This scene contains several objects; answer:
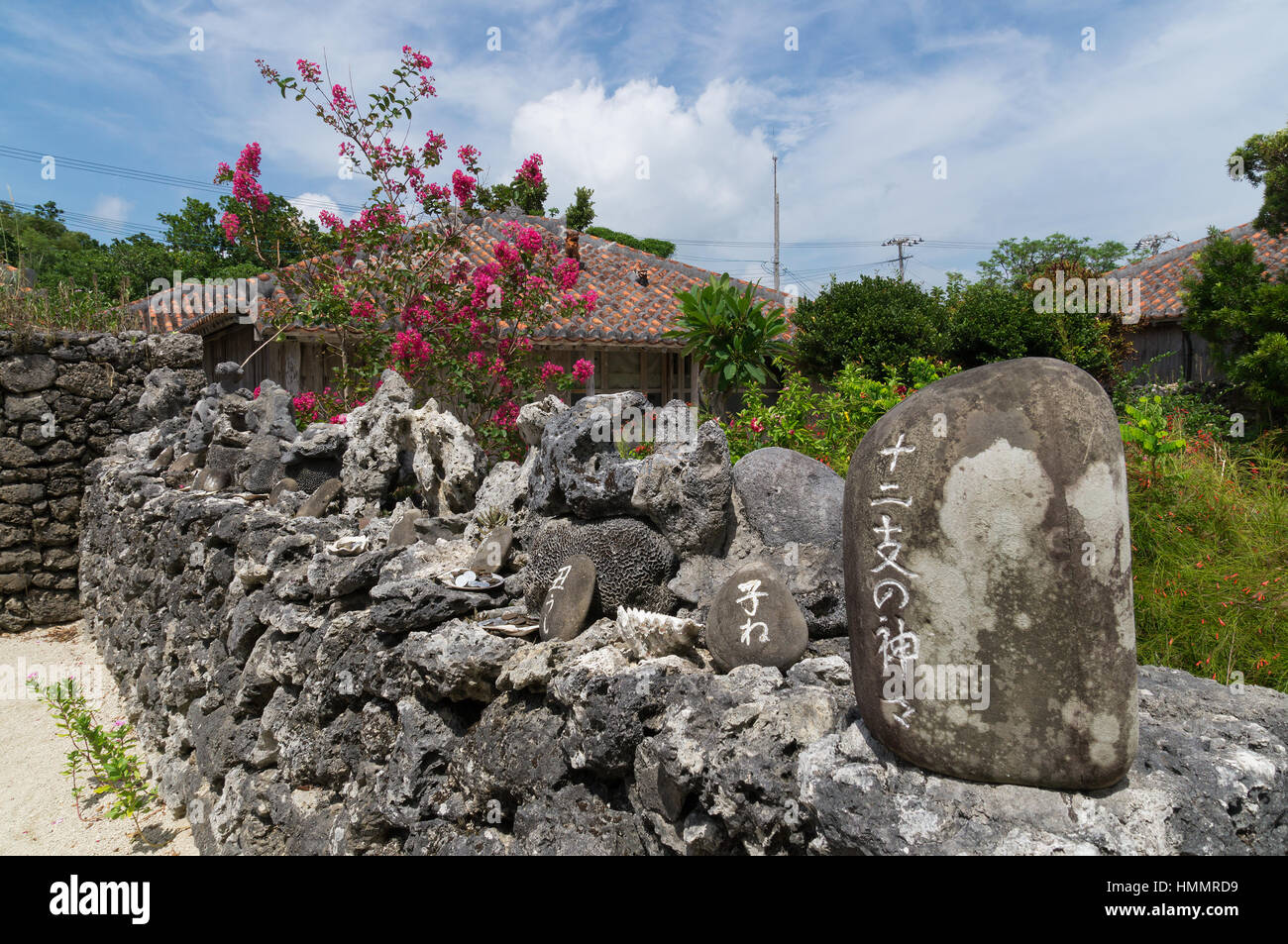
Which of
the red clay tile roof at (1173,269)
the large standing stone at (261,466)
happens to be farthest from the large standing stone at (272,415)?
the red clay tile roof at (1173,269)

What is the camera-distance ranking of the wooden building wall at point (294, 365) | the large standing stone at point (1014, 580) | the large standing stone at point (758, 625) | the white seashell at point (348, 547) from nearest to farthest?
1. the large standing stone at point (1014, 580)
2. the large standing stone at point (758, 625)
3. the white seashell at point (348, 547)
4. the wooden building wall at point (294, 365)

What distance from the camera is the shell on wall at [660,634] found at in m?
2.96

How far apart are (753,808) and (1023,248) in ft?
126

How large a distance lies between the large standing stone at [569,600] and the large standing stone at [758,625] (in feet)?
2.17

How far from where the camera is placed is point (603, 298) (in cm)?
1259

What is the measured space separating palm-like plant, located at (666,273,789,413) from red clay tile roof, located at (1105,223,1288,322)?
9020 mm

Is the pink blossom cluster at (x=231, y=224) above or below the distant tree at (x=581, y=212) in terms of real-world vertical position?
below

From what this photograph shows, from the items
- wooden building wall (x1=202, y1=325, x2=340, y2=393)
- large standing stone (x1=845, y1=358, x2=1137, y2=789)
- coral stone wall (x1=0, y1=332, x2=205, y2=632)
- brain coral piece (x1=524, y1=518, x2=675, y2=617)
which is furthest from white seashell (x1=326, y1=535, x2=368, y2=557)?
coral stone wall (x1=0, y1=332, x2=205, y2=632)

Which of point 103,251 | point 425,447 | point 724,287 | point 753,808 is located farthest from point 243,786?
point 103,251

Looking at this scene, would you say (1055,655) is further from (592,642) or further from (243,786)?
(243,786)

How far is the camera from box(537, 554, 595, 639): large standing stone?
3275 mm

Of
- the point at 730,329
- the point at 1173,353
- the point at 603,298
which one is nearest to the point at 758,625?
the point at 730,329

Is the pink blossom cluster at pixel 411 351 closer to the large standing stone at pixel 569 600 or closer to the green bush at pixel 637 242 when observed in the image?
the large standing stone at pixel 569 600

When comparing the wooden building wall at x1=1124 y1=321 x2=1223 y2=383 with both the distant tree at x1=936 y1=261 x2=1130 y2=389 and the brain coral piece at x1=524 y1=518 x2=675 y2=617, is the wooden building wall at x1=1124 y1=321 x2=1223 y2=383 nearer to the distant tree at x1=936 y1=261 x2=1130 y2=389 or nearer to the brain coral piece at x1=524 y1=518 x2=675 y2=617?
the distant tree at x1=936 y1=261 x2=1130 y2=389
